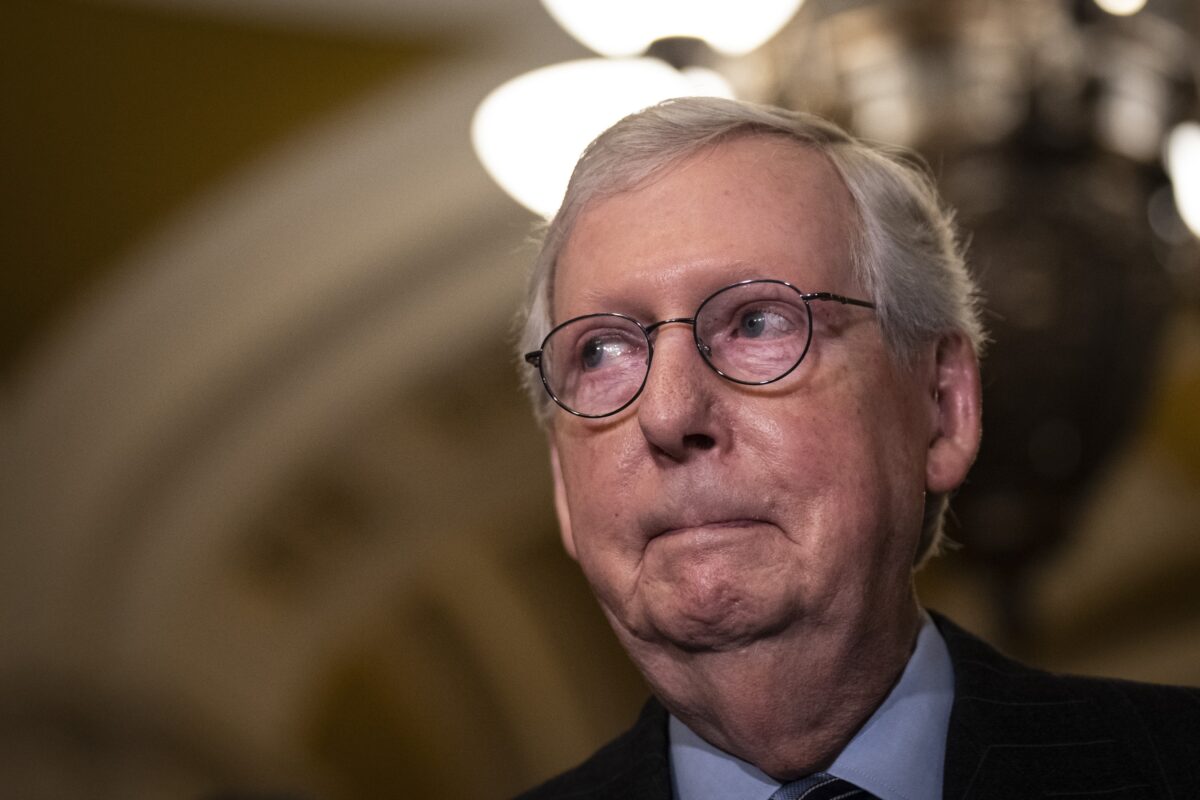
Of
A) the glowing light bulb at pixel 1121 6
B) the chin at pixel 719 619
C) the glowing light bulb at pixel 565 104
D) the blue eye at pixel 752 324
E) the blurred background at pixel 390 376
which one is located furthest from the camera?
the blurred background at pixel 390 376

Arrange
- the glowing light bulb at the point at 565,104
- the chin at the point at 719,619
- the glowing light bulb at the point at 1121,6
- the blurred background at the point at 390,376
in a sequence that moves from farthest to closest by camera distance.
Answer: the blurred background at the point at 390,376 < the glowing light bulb at the point at 1121,6 < the glowing light bulb at the point at 565,104 < the chin at the point at 719,619

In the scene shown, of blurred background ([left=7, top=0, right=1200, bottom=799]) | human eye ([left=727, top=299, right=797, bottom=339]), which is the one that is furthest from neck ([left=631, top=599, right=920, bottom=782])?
blurred background ([left=7, top=0, right=1200, bottom=799])

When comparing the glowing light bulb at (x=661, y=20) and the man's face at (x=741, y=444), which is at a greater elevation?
the glowing light bulb at (x=661, y=20)

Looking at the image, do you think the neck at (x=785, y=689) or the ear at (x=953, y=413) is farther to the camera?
the ear at (x=953, y=413)

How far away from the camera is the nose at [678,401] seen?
1679mm

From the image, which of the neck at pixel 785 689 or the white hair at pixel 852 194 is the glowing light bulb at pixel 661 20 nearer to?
the white hair at pixel 852 194

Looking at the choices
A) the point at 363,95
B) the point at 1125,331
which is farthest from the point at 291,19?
the point at 1125,331

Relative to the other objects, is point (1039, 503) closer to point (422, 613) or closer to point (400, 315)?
point (400, 315)

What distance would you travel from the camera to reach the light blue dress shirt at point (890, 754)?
178 cm

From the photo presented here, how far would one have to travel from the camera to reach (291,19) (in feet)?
19.0

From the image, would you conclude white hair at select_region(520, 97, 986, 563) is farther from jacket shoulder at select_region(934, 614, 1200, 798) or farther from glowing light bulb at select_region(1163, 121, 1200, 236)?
glowing light bulb at select_region(1163, 121, 1200, 236)

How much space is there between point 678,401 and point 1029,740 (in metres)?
0.65

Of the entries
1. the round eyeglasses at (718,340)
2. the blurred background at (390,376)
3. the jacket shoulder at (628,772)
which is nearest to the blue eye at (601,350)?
the round eyeglasses at (718,340)

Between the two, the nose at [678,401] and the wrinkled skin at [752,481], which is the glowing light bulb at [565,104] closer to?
the wrinkled skin at [752,481]
